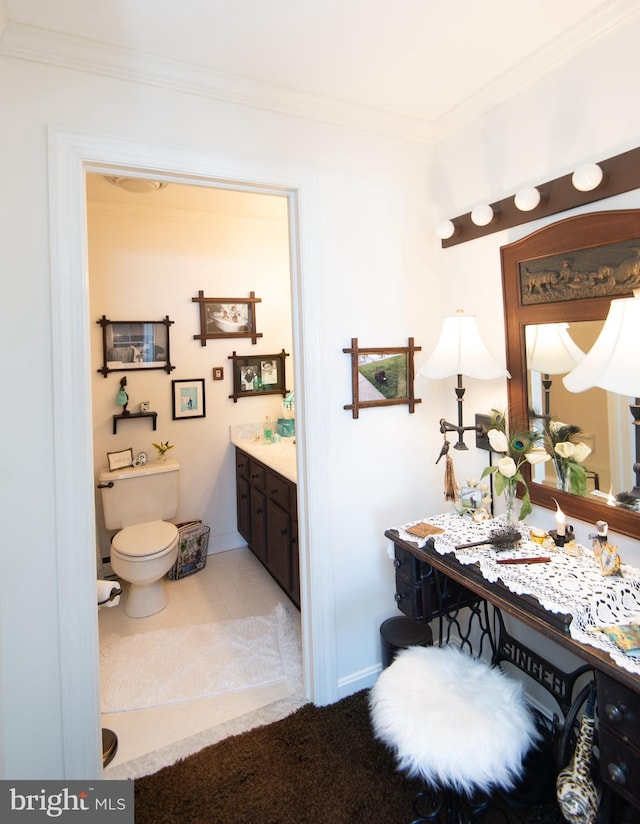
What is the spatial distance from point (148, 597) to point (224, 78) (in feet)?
8.82

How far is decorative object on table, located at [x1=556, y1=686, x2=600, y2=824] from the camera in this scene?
117 cm

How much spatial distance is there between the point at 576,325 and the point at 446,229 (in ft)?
2.37

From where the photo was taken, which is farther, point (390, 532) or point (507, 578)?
point (390, 532)

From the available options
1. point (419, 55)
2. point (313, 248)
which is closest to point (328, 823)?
point (313, 248)

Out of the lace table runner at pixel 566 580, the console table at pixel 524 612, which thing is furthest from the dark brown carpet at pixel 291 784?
the lace table runner at pixel 566 580

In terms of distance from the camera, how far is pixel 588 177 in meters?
1.36

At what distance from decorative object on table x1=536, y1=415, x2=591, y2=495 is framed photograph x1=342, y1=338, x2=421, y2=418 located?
1.99ft

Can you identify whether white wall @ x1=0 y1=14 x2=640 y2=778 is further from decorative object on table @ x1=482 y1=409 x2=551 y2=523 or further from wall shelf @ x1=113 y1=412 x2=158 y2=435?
wall shelf @ x1=113 y1=412 x2=158 y2=435

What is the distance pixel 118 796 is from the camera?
59.1 inches

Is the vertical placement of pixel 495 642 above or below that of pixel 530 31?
below

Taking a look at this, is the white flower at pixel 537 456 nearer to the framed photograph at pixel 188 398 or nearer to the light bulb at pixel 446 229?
the light bulb at pixel 446 229

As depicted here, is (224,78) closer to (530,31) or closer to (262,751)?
(530,31)

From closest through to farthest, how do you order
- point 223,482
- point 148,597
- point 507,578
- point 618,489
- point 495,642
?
point 507,578
point 618,489
point 495,642
point 148,597
point 223,482

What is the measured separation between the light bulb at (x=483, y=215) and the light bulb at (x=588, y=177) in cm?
37
